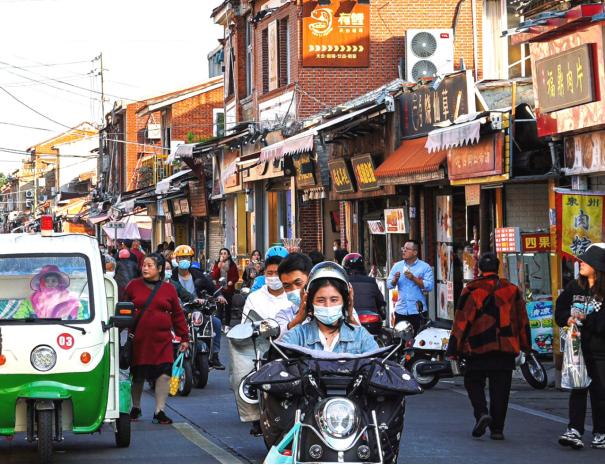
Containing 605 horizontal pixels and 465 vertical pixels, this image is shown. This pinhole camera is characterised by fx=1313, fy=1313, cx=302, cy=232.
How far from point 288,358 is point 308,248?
26.6m

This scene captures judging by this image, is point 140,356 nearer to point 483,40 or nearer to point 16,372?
point 16,372

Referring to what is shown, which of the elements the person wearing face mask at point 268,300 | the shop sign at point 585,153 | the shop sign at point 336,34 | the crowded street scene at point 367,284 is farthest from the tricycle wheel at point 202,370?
the shop sign at point 336,34

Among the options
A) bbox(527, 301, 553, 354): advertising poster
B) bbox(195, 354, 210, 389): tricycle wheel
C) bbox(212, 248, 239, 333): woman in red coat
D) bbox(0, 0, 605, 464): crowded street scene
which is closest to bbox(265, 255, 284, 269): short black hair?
bbox(0, 0, 605, 464): crowded street scene

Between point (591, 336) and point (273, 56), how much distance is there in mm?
25228

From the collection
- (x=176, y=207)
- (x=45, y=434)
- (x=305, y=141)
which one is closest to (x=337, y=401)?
(x=45, y=434)

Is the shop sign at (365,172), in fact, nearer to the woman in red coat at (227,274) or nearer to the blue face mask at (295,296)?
the woman in red coat at (227,274)

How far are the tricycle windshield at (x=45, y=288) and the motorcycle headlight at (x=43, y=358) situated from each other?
27 centimetres

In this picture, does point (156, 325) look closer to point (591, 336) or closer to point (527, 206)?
point (591, 336)

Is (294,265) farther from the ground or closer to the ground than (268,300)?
farther from the ground

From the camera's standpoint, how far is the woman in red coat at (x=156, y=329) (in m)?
12.7

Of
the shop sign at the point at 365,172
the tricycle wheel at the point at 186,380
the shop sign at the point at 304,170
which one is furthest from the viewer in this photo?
the shop sign at the point at 304,170

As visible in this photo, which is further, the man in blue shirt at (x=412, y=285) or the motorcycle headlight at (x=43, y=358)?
the man in blue shirt at (x=412, y=285)

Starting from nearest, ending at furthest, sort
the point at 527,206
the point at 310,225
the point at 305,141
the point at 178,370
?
the point at 178,370 → the point at 527,206 → the point at 305,141 → the point at 310,225

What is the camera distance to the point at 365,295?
51.3 ft
